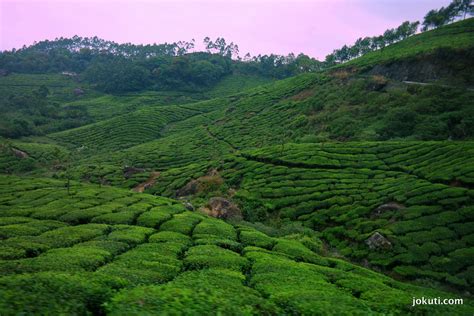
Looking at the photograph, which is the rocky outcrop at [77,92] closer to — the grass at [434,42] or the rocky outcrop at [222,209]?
the grass at [434,42]

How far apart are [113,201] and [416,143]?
44199 mm

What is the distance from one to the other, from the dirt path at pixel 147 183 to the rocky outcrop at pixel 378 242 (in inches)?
1699

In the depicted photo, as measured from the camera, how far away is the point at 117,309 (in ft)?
36.2

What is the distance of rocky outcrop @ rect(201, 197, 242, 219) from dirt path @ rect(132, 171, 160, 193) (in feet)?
82.8

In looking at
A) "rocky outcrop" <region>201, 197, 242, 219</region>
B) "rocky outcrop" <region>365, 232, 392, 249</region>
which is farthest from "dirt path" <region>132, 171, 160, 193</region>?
"rocky outcrop" <region>365, 232, 392, 249</region>

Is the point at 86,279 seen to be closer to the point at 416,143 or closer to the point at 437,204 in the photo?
the point at 437,204

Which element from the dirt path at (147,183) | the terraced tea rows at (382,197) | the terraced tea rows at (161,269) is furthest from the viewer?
the dirt path at (147,183)

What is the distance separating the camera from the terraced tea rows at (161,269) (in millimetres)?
11914

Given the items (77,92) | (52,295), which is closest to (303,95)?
(52,295)

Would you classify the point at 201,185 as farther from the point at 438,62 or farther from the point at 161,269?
the point at 438,62

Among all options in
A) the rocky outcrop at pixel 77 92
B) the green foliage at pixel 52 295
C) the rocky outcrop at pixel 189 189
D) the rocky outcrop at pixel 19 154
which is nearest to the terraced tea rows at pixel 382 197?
the rocky outcrop at pixel 189 189

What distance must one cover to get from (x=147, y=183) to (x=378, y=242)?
1822 inches

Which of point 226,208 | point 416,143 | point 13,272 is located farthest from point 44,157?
point 416,143

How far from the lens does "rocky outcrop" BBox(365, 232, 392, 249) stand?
29984mm
